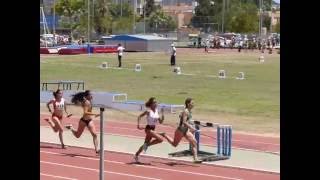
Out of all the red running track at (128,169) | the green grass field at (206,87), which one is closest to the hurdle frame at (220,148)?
the red running track at (128,169)

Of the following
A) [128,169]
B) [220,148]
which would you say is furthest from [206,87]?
[128,169]

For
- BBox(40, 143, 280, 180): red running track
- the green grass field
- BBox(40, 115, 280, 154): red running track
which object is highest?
the green grass field

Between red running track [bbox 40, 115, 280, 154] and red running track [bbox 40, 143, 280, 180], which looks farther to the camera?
red running track [bbox 40, 115, 280, 154]

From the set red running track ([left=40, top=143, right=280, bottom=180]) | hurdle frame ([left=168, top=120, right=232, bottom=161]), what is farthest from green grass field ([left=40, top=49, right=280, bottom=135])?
red running track ([left=40, top=143, right=280, bottom=180])

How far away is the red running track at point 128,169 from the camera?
1196 cm

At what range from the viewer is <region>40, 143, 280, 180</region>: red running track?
12.0 m

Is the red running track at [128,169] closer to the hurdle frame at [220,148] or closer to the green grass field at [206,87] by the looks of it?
the hurdle frame at [220,148]

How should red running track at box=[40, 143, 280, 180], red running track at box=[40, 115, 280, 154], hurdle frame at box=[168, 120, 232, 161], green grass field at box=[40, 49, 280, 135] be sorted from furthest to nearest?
1. green grass field at box=[40, 49, 280, 135]
2. red running track at box=[40, 115, 280, 154]
3. hurdle frame at box=[168, 120, 232, 161]
4. red running track at box=[40, 143, 280, 180]

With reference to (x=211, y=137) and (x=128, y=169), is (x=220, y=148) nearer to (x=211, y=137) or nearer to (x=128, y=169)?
(x=128, y=169)

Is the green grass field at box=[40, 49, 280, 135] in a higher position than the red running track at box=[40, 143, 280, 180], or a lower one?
higher

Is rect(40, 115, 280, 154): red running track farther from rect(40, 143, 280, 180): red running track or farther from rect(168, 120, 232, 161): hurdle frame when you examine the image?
rect(40, 143, 280, 180): red running track

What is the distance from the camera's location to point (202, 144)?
52.8 ft
